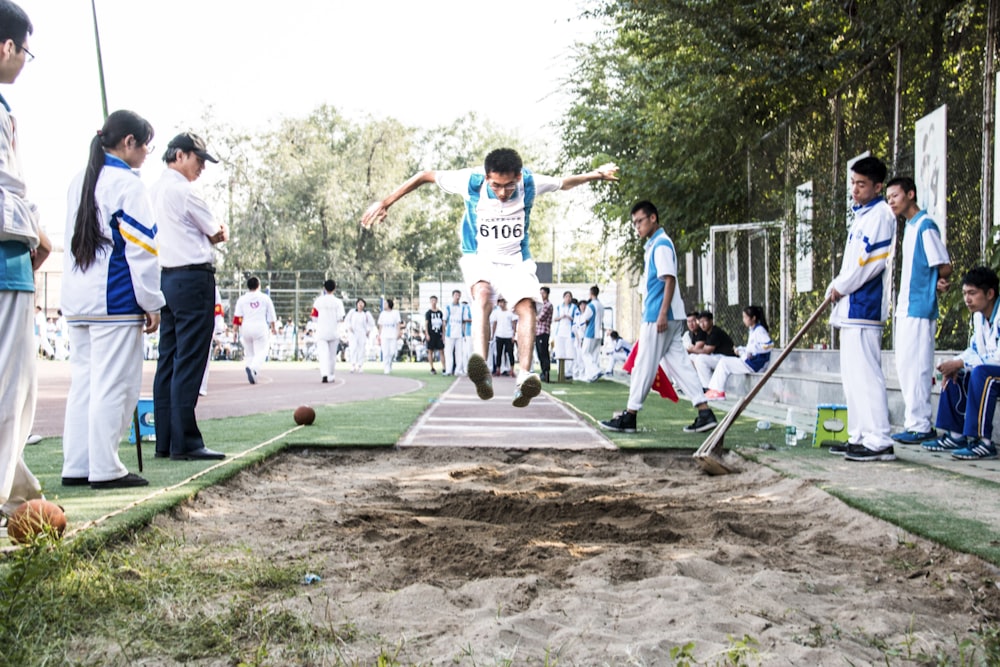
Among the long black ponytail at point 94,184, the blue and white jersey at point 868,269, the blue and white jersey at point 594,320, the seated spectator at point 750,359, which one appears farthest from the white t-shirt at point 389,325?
the long black ponytail at point 94,184

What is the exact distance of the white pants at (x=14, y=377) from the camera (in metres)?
3.72

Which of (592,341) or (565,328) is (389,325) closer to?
(565,328)

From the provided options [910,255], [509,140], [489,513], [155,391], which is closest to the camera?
[489,513]

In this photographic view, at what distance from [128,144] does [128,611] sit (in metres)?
3.36

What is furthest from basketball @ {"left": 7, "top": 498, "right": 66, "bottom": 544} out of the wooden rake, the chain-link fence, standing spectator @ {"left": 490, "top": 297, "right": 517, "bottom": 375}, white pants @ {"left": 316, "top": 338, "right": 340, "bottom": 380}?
standing spectator @ {"left": 490, "top": 297, "right": 517, "bottom": 375}

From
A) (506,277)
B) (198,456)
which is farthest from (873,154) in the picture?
(198,456)

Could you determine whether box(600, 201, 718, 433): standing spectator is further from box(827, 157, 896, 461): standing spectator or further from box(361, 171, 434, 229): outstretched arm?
box(361, 171, 434, 229): outstretched arm

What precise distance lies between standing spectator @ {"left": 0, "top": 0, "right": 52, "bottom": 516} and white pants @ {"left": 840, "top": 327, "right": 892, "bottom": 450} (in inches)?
233

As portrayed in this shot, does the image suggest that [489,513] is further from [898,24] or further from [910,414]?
[898,24]

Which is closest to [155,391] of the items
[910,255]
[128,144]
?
[128,144]

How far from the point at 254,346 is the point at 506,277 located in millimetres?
13957

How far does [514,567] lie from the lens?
3873mm

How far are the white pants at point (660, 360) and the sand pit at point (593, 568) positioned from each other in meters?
2.70

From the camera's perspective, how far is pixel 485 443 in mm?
8375
